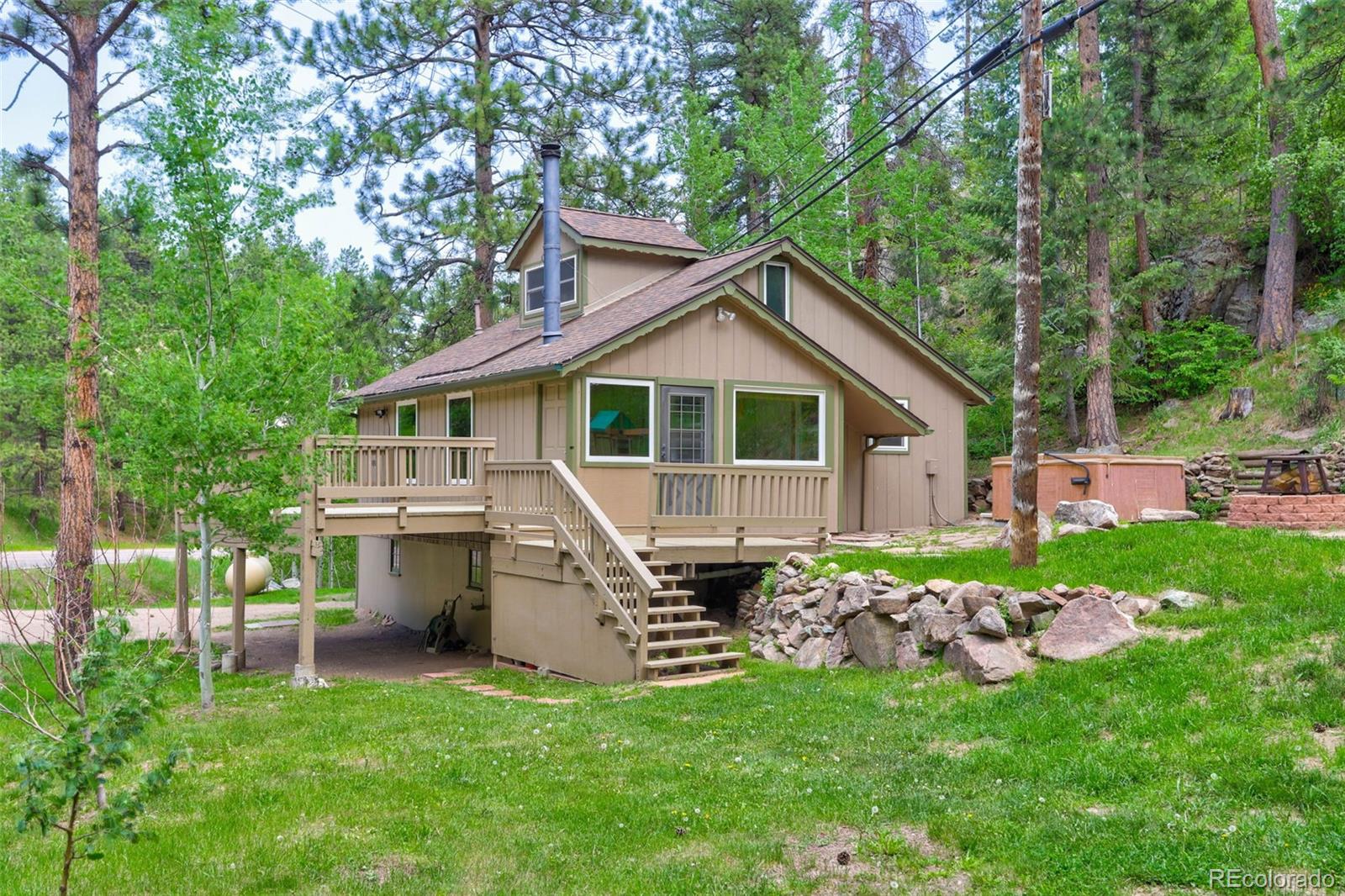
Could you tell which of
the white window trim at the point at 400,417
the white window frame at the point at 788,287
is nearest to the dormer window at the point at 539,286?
the white window trim at the point at 400,417

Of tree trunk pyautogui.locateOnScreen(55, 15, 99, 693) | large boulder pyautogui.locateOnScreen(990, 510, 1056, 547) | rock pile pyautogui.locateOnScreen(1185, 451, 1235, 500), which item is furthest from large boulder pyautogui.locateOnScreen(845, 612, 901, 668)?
rock pile pyautogui.locateOnScreen(1185, 451, 1235, 500)

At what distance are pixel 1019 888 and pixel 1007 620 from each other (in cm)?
474

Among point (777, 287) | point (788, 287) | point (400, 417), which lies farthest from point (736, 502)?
point (400, 417)

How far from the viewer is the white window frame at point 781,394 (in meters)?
15.4

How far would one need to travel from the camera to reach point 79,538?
42.0 ft

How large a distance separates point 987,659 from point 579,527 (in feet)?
17.4

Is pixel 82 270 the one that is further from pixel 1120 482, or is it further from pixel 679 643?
pixel 1120 482

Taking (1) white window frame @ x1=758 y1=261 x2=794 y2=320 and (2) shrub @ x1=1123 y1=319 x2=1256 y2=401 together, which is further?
(2) shrub @ x1=1123 y1=319 x2=1256 y2=401

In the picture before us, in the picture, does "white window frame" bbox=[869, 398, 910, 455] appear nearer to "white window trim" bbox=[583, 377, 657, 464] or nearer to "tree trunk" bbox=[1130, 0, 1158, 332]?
"white window trim" bbox=[583, 377, 657, 464]

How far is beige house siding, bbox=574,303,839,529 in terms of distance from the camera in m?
14.3

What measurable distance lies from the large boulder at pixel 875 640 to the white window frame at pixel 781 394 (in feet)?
17.1

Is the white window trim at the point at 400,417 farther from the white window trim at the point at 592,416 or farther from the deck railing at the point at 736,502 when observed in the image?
the deck railing at the point at 736,502

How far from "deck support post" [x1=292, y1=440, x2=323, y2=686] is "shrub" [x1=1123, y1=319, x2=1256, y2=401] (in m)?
17.7

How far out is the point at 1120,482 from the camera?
1470 cm
